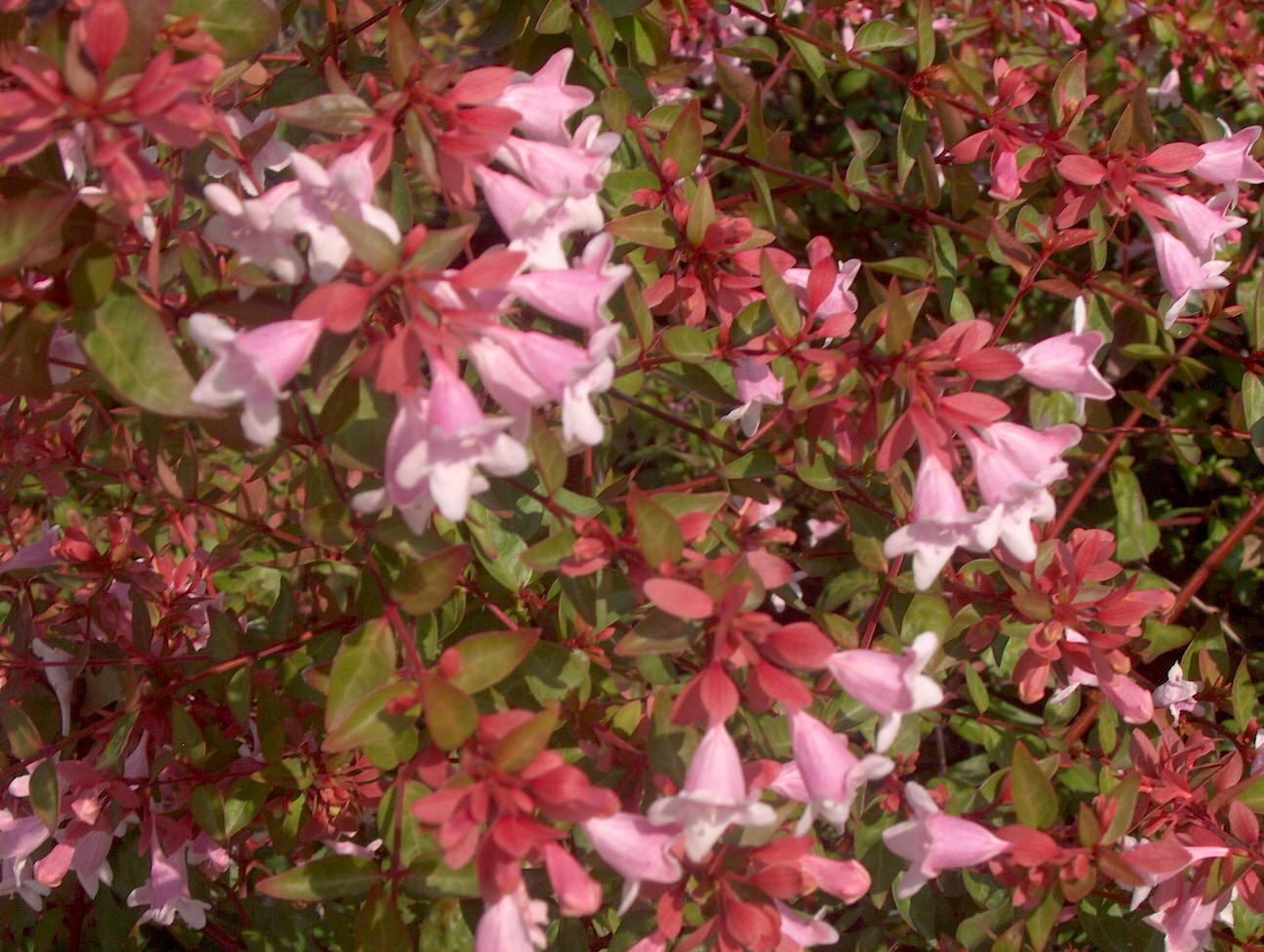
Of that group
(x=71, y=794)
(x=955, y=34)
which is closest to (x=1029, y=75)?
(x=955, y=34)

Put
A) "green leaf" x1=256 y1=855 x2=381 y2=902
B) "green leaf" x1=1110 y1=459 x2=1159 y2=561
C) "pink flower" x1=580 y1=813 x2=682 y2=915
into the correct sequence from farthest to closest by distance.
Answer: "green leaf" x1=1110 y1=459 x2=1159 y2=561 → "green leaf" x1=256 y1=855 x2=381 y2=902 → "pink flower" x1=580 y1=813 x2=682 y2=915

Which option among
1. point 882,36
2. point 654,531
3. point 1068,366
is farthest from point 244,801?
point 882,36

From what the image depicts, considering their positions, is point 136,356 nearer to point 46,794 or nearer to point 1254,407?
point 46,794

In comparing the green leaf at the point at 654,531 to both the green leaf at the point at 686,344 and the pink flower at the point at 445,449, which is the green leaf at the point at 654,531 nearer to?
the pink flower at the point at 445,449

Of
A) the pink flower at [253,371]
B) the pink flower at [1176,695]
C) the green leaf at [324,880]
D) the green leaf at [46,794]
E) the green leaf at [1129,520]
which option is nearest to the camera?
the pink flower at [253,371]

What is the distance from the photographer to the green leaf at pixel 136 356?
0.86 m

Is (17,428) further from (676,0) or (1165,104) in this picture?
(1165,104)

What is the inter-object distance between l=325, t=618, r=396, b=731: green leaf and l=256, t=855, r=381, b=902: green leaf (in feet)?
0.55

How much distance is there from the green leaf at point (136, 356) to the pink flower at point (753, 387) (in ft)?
2.13

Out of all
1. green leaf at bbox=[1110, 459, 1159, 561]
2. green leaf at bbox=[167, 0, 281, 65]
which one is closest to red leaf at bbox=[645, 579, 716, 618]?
green leaf at bbox=[167, 0, 281, 65]

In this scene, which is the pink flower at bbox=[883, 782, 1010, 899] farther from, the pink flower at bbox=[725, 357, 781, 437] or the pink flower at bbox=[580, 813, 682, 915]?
the pink flower at bbox=[725, 357, 781, 437]

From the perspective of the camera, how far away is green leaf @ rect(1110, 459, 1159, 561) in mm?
2033

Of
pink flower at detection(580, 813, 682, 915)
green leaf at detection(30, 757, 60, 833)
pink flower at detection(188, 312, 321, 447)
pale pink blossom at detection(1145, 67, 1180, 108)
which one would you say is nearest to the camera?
pink flower at detection(188, 312, 321, 447)

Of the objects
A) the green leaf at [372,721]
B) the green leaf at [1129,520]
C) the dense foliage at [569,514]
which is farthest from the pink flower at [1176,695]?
the green leaf at [372,721]
